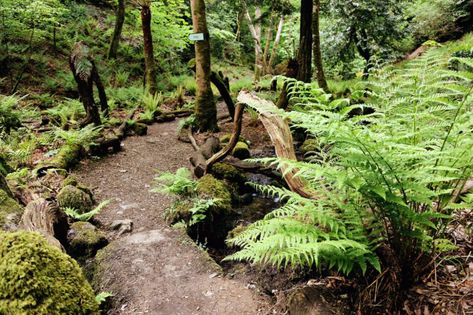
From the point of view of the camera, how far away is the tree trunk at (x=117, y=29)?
46.3 ft

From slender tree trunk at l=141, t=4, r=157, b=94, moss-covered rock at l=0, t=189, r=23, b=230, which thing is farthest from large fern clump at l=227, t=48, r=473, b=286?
slender tree trunk at l=141, t=4, r=157, b=94

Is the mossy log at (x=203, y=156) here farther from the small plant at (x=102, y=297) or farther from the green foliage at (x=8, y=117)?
the green foliage at (x=8, y=117)

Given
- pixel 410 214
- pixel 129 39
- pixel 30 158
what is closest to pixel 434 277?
pixel 410 214

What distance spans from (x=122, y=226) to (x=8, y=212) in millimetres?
1300

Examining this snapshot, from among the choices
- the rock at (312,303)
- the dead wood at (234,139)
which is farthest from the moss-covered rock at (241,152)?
the rock at (312,303)

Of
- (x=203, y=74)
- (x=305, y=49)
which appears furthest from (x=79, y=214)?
(x=305, y=49)

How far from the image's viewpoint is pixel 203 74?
838 centimetres

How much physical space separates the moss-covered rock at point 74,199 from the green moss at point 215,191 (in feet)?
5.37

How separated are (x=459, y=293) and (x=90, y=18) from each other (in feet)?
61.2

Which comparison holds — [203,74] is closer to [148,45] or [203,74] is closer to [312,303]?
[148,45]

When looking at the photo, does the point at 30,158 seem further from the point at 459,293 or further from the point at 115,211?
the point at 459,293

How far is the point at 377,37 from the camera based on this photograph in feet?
42.3

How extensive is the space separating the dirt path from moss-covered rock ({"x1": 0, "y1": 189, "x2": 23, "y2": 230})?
3.19ft

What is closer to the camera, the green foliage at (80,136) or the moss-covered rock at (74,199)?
the moss-covered rock at (74,199)
